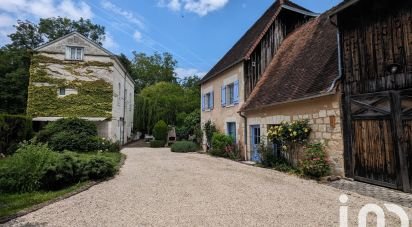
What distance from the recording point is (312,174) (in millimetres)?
7281

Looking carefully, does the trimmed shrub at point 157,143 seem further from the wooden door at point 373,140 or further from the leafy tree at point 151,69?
the leafy tree at point 151,69

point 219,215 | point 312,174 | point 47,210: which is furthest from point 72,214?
point 312,174

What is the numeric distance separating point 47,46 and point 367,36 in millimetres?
18016

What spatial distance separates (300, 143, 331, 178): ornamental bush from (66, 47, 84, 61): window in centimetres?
1581

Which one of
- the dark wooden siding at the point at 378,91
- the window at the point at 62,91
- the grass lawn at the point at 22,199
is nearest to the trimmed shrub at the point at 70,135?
the window at the point at 62,91

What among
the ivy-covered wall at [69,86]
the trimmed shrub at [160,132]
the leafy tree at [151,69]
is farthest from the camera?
the leafy tree at [151,69]

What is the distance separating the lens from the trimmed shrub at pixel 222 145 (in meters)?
12.9

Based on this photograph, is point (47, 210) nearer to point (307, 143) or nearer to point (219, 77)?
point (307, 143)

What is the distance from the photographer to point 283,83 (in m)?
9.99

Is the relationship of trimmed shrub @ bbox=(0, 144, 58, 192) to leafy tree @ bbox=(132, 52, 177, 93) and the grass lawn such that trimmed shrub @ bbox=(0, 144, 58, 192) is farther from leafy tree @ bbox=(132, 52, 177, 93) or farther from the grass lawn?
leafy tree @ bbox=(132, 52, 177, 93)

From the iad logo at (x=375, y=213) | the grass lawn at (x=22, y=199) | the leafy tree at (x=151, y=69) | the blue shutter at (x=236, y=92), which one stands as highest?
the leafy tree at (x=151, y=69)

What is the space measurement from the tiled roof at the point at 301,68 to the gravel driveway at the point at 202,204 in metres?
3.01

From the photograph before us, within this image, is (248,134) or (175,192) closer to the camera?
(175,192)

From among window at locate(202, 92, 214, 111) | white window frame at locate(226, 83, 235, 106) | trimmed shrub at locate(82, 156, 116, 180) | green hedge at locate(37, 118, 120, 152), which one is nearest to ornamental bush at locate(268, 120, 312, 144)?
white window frame at locate(226, 83, 235, 106)
